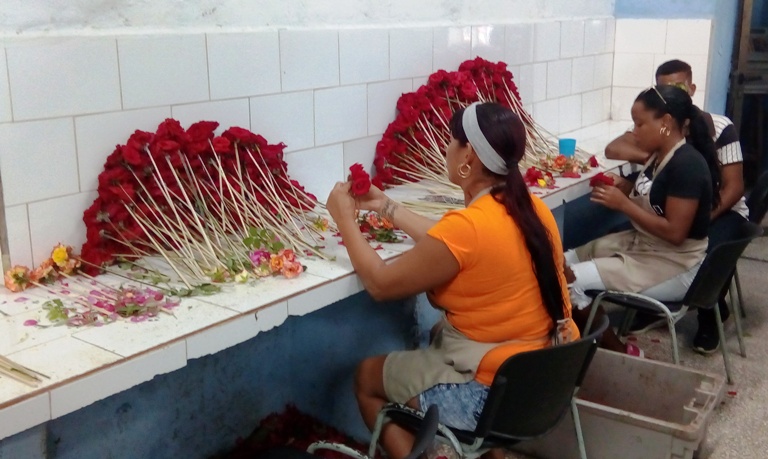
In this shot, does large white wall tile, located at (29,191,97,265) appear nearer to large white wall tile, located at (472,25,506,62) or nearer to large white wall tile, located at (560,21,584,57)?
large white wall tile, located at (472,25,506,62)

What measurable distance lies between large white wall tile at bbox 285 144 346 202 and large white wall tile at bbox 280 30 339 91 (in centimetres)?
23

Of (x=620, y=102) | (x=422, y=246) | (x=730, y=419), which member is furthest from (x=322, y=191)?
(x=620, y=102)

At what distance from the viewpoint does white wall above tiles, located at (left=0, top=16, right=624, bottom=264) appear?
6.22 feet

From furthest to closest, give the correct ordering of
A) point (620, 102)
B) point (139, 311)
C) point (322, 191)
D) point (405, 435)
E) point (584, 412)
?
point (620, 102), point (322, 191), point (584, 412), point (405, 435), point (139, 311)

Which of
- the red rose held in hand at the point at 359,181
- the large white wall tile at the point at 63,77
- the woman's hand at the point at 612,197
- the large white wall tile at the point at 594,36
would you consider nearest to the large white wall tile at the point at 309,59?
the red rose held in hand at the point at 359,181

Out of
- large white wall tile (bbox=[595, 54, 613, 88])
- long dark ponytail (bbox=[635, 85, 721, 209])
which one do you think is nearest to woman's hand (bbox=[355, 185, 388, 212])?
long dark ponytail (bbox=[635, 85, 721, 209])

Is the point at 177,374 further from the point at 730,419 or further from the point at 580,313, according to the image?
the point at 730,419

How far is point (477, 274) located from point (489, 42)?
1.92m

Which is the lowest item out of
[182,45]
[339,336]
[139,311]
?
[339,336]

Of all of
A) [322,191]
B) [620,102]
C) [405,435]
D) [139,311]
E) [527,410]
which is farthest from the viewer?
[620,102]

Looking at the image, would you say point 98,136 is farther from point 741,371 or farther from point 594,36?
point 594,36

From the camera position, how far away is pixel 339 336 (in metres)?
2.59

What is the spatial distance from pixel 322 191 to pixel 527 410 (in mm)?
1203

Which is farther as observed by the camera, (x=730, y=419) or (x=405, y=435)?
(x=730, y=419)
